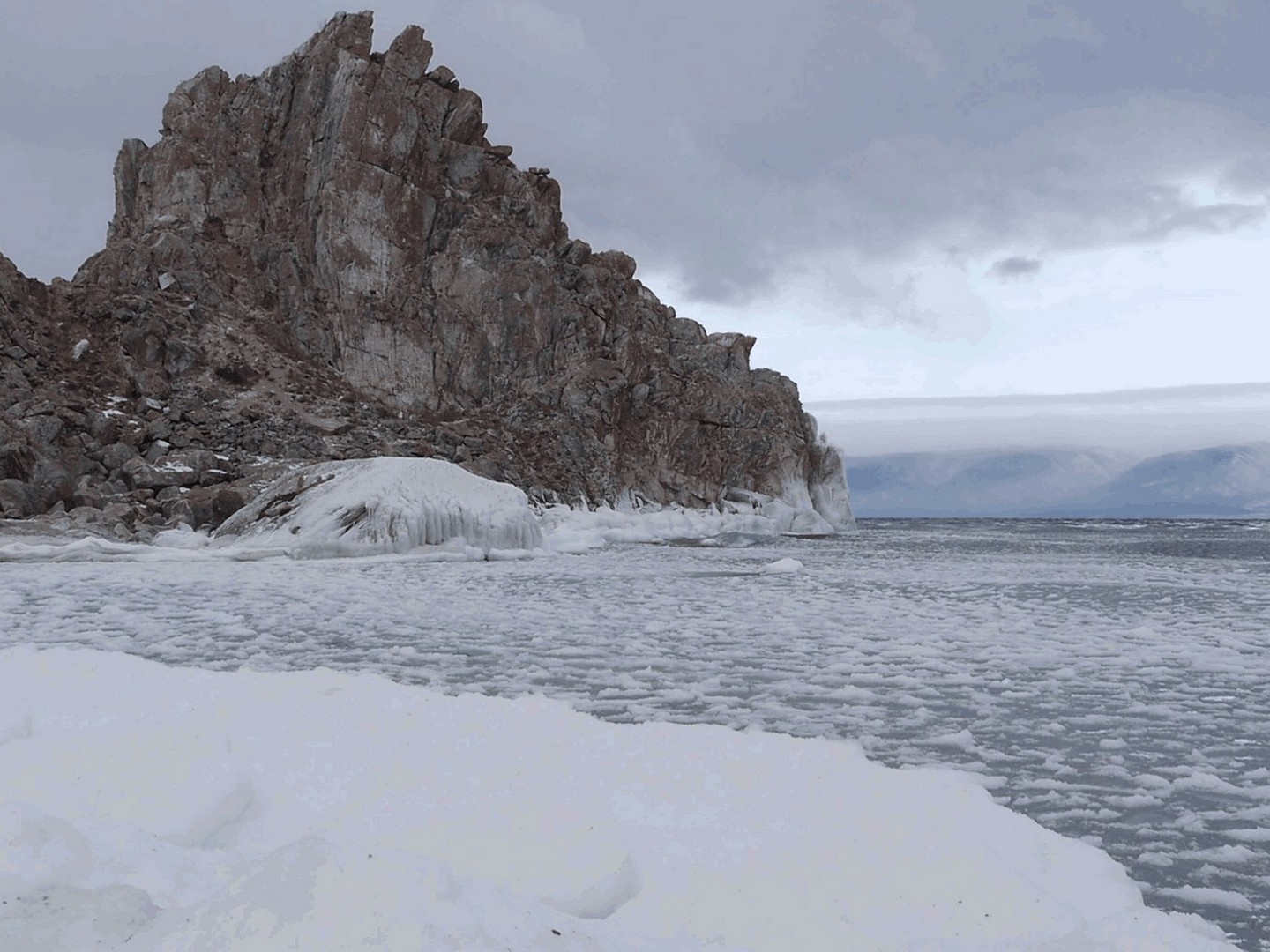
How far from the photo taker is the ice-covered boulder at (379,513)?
20766 mm

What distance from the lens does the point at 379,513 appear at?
68.9 ft

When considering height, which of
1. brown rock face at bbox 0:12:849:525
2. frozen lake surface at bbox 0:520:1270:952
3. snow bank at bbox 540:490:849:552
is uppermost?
brown rock face at bbox 0:12:849:525

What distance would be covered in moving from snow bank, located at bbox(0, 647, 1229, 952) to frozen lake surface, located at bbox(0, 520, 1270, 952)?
24.0 inches

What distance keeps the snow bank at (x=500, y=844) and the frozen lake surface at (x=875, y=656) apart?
0.61 metres

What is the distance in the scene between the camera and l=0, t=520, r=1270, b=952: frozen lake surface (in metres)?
4.16

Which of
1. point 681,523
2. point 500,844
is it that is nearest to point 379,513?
point 500,844

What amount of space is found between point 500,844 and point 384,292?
41673 mm

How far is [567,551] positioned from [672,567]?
6840mm

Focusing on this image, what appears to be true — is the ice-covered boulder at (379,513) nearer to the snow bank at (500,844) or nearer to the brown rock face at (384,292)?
the brown rock face at (384,292)

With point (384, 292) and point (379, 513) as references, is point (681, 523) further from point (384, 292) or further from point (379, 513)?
point (379, 513)

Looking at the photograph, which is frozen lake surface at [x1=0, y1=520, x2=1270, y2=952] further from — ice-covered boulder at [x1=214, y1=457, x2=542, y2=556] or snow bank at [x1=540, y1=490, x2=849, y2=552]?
snow bank at [x1=540, y1=490, x2=849, y2=552]

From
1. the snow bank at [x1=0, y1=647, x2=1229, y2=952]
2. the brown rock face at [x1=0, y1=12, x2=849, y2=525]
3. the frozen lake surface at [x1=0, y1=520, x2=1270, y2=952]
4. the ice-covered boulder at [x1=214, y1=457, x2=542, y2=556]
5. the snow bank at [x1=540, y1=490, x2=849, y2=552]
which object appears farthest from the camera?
the brown rock face at [x1=0, y1=12, x2=849, y2=525]

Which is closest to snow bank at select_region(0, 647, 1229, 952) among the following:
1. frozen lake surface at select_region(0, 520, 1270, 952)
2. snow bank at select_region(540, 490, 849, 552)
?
frozen lake surface at select_region(0, 520, 1270, 952)

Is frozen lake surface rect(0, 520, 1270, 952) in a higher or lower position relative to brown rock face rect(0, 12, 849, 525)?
lower
